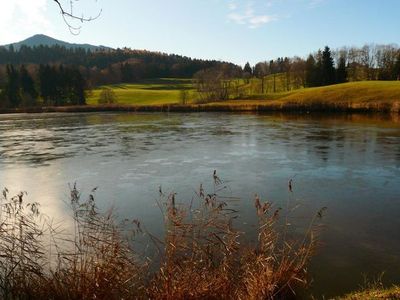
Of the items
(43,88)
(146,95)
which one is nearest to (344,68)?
(146,95)

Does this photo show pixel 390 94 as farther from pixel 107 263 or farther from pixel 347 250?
pixel 107 263

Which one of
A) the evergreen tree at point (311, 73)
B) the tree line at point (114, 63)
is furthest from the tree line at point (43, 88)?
the evergreen tree at point (311, 73)

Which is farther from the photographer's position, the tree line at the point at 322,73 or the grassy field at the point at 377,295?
the tree line at the point at 322,73

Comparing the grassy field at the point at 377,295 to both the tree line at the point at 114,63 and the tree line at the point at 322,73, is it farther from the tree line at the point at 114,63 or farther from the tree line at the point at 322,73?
the tree line at the point at 114,63

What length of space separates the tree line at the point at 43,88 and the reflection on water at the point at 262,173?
59.5 meters

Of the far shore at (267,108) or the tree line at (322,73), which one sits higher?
the tree line at (322,73)

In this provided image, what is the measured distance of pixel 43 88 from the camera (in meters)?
90.8

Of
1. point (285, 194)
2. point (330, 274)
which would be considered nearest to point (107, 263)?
point (330, 274)

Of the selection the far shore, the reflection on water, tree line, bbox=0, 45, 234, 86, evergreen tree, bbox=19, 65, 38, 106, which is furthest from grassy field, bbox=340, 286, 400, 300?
tree line, bbox=0, 45, 234, 86

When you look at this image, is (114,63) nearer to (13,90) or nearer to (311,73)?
(13,90)

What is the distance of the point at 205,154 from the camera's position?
2373 cm

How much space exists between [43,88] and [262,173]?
8314 centimetres

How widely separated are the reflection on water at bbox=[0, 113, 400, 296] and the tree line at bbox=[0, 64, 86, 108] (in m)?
59.5

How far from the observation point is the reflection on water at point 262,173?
9.96 m
